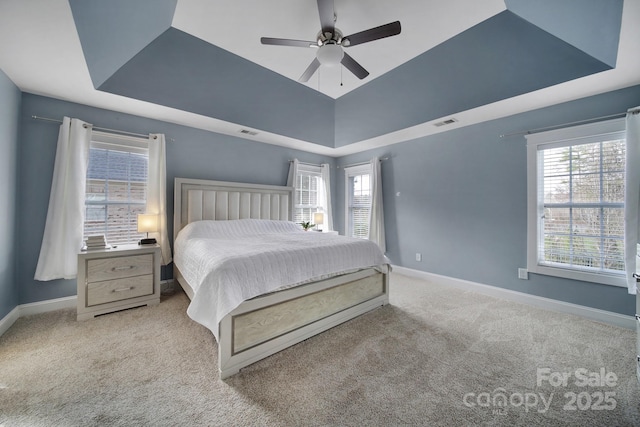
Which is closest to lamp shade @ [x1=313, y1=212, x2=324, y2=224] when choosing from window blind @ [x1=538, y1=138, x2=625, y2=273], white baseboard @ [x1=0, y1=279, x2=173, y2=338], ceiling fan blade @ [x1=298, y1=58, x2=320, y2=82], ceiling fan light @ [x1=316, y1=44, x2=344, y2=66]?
ceiling fan blade @ [x1=298, y1=58, x2=320, y2=82]

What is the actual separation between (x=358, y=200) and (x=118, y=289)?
430 cm

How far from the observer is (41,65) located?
2.27 m

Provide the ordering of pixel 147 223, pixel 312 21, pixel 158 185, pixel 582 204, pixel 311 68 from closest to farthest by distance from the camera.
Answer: pixel 312 21, pixel 311 68, pixel 582 204, pixel 147 223, pixel 158 185

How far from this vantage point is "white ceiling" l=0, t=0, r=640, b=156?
1894 mm

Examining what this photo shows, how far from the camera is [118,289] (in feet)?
8.96

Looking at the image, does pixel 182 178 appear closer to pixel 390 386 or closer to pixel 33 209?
pixel 33 209

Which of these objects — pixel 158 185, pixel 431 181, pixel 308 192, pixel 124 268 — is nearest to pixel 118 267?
pixel 124 268

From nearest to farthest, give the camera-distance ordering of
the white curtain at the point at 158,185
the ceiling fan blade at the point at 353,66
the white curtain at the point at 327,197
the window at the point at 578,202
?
the ceiling fan blade at the point at 353,66 → the window at the point at 578,202 → the white curtain at the point at 158,185 → the white curtain at the point at 327,197

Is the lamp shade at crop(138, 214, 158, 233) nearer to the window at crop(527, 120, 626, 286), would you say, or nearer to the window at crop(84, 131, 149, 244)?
the window at crop(84, 131, 149, 244)

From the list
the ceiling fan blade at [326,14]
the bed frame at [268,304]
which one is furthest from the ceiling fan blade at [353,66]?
the bed frame at [268,304]

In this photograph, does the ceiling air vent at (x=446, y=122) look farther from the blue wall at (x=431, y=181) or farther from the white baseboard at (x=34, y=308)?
the white baseboard at (x=34, y=308)

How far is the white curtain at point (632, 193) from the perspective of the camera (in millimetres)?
2398

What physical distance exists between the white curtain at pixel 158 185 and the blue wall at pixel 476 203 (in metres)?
3.79

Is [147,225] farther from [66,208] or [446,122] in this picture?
[446,122]
